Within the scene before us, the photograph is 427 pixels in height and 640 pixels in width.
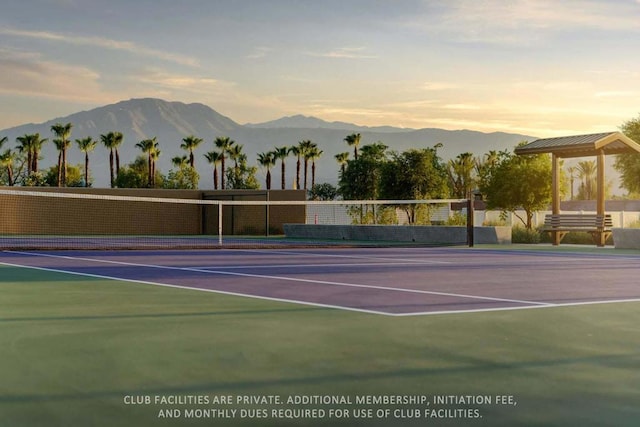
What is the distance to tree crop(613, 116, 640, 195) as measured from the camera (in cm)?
5309

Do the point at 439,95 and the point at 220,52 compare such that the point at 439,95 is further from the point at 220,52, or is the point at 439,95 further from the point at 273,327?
the point at 273,327

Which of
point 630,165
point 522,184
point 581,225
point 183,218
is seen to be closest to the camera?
point 581,225

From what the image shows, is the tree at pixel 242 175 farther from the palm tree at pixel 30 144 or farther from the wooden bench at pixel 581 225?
the wooden bench at pixel 581 225

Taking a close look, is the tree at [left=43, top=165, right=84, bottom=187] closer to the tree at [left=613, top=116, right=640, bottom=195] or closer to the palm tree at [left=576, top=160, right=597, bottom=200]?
the tree at [left=613, top=116, right=640, bottom=195]

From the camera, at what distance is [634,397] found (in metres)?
5.36

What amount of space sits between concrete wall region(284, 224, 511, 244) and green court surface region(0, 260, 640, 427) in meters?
24.0

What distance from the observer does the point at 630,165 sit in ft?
176

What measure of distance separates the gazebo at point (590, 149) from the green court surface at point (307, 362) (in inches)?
886

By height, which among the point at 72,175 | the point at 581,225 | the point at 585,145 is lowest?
the point at 581,225

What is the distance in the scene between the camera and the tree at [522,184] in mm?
43344

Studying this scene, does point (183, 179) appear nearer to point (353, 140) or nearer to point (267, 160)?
point (267, 160)

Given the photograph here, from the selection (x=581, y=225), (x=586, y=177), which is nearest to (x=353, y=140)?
(x=586, y=177)

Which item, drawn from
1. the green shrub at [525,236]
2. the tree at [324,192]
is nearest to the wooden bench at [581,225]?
the green shrub at [525,236]

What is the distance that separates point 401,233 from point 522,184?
8757 mm
